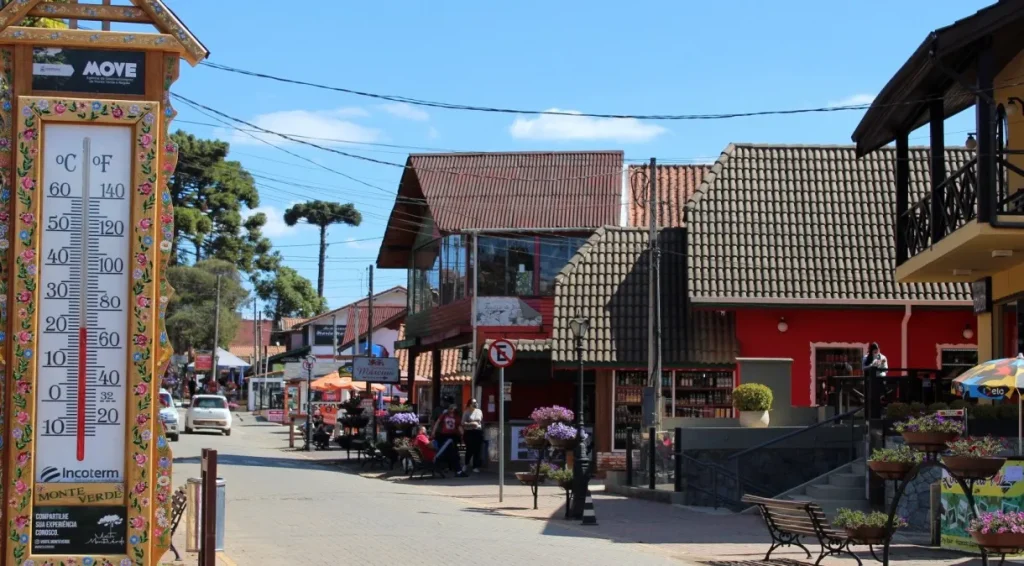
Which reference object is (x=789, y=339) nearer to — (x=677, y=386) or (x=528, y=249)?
(x=677, y=386)

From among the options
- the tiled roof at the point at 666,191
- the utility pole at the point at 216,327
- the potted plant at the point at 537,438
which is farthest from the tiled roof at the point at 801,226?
the utility pole at the point at 216,327

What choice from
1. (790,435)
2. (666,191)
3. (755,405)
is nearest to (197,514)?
(790,435)

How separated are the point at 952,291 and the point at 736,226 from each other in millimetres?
4851

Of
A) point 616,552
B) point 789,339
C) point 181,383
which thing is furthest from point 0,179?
point 181,383

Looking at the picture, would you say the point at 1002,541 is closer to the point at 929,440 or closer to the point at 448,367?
the point at 929,440

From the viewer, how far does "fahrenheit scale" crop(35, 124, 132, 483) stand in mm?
8859

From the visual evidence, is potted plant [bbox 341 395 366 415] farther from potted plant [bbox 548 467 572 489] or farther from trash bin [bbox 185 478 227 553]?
trash bin [bbox 185 478 227 553]

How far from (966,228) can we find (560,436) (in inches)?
286

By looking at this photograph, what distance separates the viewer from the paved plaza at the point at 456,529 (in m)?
14.6

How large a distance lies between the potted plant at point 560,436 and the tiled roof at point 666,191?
38.0 ft

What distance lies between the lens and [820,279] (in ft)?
94.9

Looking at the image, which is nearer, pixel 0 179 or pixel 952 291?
pixel 0 179

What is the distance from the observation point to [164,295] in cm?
910

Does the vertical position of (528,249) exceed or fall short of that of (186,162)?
it falls short
